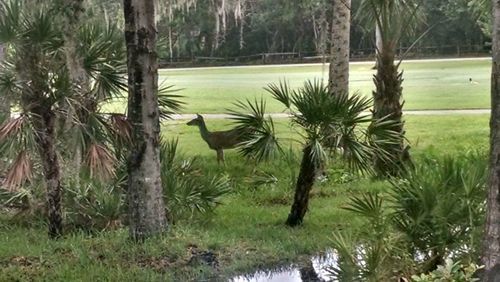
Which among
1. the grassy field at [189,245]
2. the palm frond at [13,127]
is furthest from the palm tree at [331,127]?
the palm frond at [13,127]

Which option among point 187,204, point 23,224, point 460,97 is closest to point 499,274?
point 187,204

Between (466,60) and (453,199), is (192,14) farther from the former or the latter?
(453,199)

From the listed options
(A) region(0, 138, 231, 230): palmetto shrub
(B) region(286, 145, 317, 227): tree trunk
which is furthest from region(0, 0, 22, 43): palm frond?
(B) region(286, 145, 317, 227): tree trunk

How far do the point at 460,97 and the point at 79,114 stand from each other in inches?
682

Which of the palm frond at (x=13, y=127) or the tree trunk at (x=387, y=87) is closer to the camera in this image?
the palm frond at (x=13, y=127)

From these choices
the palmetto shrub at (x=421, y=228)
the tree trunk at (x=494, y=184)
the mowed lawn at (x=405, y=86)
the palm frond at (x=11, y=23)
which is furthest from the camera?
the mowed lawn at (x=405, y=86)

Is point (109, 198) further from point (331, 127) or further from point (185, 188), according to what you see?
point (331, 127)

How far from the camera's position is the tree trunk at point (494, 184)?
4.12 m

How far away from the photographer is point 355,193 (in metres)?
10.2

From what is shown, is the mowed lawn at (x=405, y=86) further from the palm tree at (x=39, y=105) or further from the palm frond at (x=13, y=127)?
the palm frond at (x=13, y=127)

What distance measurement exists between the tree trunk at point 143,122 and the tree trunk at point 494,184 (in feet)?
11.5

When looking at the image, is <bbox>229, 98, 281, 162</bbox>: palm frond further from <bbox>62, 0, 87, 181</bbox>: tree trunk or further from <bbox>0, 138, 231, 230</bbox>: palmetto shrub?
<bbox>62, 0, 87, 181</bbox>: tree trunk

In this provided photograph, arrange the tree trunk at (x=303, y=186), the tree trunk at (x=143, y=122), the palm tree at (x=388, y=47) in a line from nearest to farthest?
the tree trunk at (x=143, y=122) < the tree trunk at (x=303, y=186) < the palm tree at (x=388, y=47)

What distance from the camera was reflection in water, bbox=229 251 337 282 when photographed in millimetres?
6000
